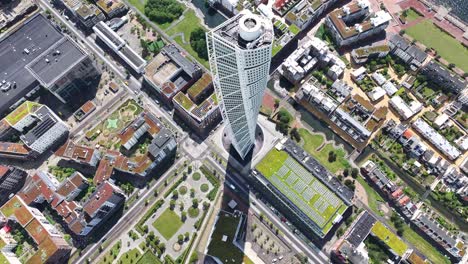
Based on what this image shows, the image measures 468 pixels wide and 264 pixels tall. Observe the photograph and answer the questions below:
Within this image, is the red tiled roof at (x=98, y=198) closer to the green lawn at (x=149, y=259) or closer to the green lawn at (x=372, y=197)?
the green lawn at (x=149, y=259)

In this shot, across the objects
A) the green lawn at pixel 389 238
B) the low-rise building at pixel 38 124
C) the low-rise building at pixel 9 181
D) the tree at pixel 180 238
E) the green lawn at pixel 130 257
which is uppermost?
the low-rise building at pixel 38 124

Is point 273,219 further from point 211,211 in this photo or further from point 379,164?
point 379,164

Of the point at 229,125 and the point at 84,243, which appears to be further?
the point at 84,243

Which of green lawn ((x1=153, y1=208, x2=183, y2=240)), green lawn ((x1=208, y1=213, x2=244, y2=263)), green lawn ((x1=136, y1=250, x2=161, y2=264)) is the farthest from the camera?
green lawn ((x1=153, y1=208, x2=183, y2=240))

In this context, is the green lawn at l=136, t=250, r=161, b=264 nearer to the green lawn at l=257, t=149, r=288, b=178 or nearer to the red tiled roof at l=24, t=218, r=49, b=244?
the red tiled roof at l=24, t=218, r=49, b=244

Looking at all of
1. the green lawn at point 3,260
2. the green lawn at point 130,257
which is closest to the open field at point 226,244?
the green lawn at point 130,257

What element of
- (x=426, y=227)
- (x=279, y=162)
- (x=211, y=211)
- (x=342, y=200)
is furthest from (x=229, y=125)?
(x=426, y=227)

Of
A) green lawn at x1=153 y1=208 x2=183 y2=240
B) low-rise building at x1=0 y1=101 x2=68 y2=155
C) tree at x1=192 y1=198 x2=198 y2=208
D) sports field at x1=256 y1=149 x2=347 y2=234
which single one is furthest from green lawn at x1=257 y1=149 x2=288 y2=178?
low-rise building at x1=0 y1=101 x2=68 y2=155
